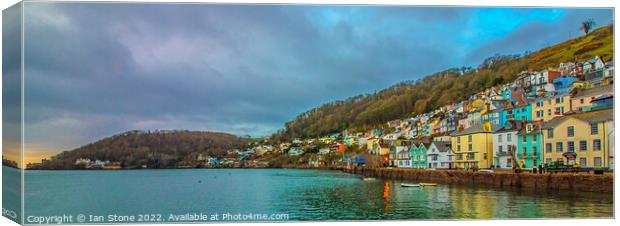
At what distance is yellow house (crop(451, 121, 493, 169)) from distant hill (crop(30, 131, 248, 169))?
4.75 meters

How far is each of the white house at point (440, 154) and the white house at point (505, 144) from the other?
0.99 m

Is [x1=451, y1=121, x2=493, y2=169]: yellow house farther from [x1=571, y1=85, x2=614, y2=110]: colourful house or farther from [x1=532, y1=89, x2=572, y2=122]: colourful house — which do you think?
[x1=571, y1=85, x2=614, y2=110]: colourful house

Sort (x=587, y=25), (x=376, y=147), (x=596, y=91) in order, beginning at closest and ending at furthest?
(x=587, y=25) < (x=596, y=91) < (x=376, y=147)

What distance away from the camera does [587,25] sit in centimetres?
1205

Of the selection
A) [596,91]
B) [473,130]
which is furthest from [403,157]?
[596,91]

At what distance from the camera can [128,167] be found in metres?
13.6

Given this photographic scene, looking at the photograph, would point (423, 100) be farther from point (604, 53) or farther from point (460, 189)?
point (604, 53)

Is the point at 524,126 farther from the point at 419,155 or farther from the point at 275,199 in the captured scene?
the point at 275,199

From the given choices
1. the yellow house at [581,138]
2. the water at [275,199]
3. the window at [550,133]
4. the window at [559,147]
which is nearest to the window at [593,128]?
the yellow house at [581,138]

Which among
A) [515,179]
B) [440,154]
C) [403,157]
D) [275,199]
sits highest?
[440,154]

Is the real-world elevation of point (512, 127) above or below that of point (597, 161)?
above

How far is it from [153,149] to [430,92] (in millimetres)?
6090

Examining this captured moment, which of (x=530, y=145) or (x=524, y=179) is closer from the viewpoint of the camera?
(x=530, y=145)

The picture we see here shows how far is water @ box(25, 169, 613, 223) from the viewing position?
37.6 ft
